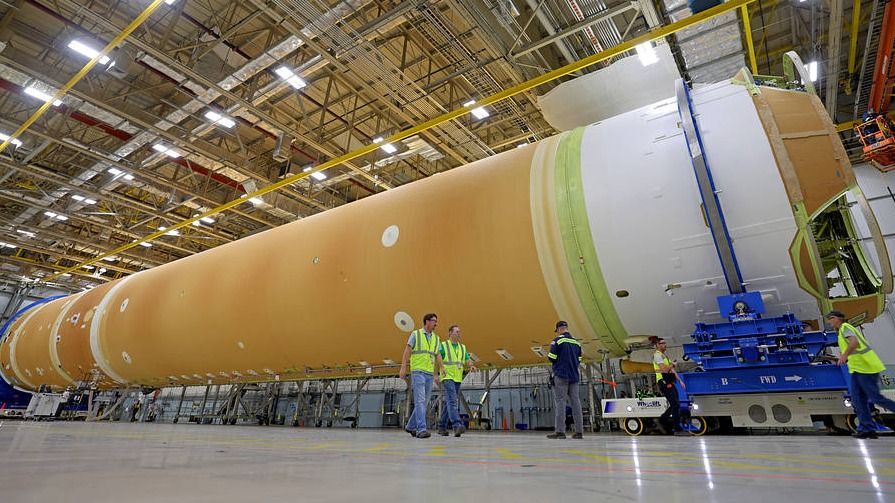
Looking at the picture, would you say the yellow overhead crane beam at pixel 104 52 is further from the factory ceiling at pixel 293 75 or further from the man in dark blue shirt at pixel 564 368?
the man in dark blue shirt at pixel 564 368

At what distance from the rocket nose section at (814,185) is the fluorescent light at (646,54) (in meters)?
3.97

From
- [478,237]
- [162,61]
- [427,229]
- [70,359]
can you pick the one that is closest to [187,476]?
[478,237]

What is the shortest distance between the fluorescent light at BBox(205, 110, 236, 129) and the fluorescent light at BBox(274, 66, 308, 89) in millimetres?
2232

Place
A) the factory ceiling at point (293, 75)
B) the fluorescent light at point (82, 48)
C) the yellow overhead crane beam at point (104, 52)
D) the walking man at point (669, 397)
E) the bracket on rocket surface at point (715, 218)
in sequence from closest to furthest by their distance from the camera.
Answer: the bracket on rocket surface at point (715, 218), the walking man at point (669, 397), the yellow overhead crane beam at point (104, 52), the factory ceiling at point (293, 75), the fluorescent light at point (82, 48)

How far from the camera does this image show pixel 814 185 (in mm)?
4148

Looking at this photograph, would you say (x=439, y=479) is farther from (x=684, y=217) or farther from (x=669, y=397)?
(x=669, y=397)

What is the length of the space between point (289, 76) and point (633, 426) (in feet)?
30.4

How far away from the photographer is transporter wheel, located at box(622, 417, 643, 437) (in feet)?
18.9

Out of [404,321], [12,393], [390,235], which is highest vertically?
[390,235]

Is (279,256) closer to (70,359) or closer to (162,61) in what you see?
(162,61)

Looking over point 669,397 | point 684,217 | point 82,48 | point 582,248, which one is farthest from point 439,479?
point 82,48

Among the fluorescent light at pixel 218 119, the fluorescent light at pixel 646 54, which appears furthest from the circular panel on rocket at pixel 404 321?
the fluorescent light at pixel 218 119

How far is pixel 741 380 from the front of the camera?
175 inches

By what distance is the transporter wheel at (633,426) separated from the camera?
575 cm
